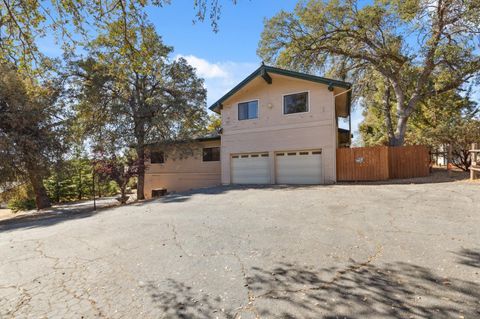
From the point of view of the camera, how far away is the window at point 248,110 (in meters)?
17.4

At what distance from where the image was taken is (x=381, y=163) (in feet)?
49.1

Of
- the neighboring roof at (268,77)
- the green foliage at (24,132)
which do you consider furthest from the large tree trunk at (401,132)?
the green foliage at (24,132)

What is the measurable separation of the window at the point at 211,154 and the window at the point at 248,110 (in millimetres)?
3187

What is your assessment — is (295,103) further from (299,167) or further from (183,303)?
Answer: (183,303)

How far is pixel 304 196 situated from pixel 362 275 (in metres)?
6.88

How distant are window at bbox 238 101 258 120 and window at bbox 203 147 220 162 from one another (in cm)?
319

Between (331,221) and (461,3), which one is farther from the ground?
(461,3)

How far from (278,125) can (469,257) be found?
12629 mm

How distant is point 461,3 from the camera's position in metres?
14.7

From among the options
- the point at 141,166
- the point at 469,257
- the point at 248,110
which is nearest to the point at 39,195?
the point at 141,166

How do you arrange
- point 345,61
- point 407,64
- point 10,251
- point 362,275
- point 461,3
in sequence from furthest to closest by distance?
1. point 345,61
2. point 407,64
3. point 461,3
4. point 10,251
5. point 362,275

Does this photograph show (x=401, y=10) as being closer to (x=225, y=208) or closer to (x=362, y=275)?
(x=225, y=208)

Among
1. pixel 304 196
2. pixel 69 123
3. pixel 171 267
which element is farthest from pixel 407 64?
pixel 69 123

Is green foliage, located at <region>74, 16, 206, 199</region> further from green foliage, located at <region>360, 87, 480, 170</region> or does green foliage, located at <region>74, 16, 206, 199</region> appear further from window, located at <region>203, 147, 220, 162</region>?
green foliage, located at <region>360, 87, 480, 170</region>
